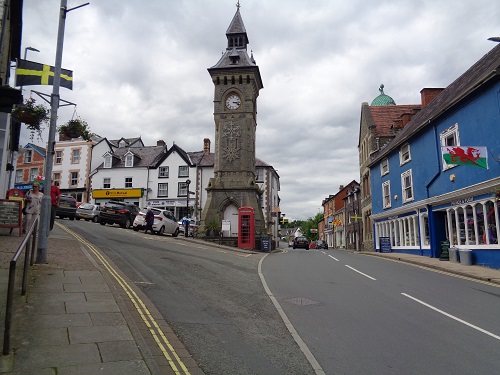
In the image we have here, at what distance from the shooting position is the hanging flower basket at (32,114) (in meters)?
12.6

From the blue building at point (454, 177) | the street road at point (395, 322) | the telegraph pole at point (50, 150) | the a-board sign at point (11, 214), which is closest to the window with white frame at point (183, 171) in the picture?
the blue building at point (454, 177)

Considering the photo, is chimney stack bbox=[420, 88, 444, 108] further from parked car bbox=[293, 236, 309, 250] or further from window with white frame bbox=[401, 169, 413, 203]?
parked car bbox=[293, 236, 309, 250]

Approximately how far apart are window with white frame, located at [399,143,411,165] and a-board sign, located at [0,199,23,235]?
69.9ft

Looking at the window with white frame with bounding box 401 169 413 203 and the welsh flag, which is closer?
the welsh flag

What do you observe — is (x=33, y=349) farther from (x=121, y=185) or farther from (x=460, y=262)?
(x=121, y=185)

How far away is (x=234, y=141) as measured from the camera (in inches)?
1382

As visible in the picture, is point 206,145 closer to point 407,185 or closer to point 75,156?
point 75,156

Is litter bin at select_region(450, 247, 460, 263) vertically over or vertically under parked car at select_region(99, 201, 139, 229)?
under

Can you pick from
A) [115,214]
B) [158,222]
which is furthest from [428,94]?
[115,214]

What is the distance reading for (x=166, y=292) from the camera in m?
8.68

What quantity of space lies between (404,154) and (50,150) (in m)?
21.9

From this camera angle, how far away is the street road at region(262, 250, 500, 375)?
5469 millimetres

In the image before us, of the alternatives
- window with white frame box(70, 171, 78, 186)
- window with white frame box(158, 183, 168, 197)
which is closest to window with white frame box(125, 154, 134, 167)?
window with white frame box(158, 183, 168, 197)

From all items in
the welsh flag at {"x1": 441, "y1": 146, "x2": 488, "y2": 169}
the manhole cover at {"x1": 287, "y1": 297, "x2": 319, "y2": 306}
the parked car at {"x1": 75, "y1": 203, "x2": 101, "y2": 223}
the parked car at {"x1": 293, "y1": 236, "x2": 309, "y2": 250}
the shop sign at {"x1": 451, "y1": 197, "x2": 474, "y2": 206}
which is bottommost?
the manhole cover at {"x1": 287, "y1": 297, "x2": 319, "y2": 306}
